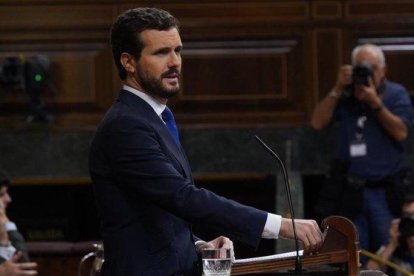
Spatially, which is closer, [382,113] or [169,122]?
[169,122]

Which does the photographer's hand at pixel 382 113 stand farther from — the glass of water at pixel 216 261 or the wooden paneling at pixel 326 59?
the glass of water at pixel 216 261

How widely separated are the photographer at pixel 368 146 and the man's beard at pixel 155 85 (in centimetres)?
335

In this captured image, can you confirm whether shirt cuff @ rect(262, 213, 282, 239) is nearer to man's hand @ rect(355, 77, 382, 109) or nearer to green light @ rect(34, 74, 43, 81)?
man's hand @ rect(355, 77, 382, 109)

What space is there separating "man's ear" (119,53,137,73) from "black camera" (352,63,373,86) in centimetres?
335

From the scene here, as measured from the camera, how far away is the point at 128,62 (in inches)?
128

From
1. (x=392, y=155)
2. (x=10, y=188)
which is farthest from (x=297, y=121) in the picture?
(x=10, y=188)

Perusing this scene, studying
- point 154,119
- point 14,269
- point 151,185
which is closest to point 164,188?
point 151,185

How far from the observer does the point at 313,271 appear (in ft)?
10.4

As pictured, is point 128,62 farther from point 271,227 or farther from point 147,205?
point 271,227

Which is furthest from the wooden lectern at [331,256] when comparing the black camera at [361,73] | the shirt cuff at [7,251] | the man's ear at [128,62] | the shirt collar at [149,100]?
the black camera at [361,73]

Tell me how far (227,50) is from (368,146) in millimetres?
1407

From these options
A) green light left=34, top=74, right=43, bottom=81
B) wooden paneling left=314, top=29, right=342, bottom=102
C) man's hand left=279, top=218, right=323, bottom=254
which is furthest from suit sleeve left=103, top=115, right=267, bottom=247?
wooden paneling left=314, top=29, right=342, bottom=102

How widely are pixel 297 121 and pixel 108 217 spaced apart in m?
4.43

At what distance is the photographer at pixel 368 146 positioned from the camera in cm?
644
